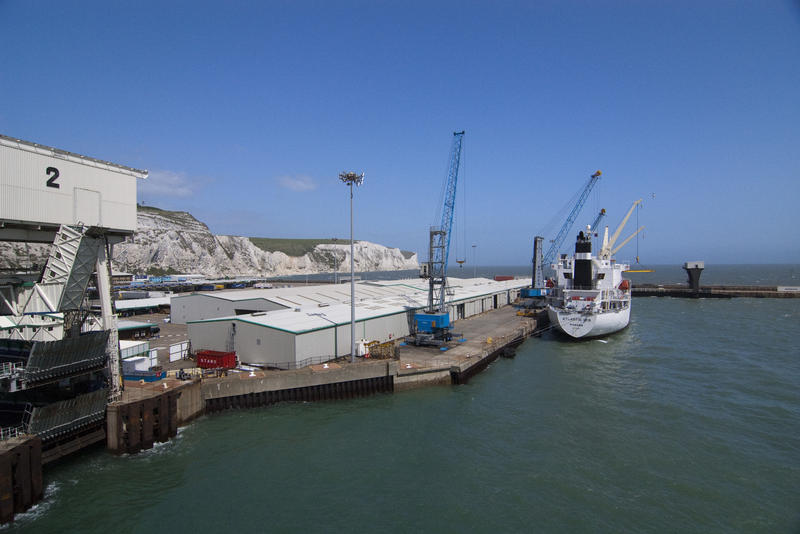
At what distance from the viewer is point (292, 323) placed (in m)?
30.8

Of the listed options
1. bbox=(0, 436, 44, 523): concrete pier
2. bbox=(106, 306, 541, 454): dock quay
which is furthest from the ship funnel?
bbox=(0, 436, 44, 523): concrete pier

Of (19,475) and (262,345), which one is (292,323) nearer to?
(262,345)

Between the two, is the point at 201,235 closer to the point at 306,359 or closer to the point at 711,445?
the point at 306,359

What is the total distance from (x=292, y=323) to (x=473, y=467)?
17454mm

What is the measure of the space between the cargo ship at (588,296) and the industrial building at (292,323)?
1327cm

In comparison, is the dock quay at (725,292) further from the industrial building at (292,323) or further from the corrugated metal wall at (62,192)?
the corrugated metal wall at (62,192)

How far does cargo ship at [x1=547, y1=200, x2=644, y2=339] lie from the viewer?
1849 inches

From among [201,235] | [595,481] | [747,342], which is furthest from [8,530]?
[201,235]

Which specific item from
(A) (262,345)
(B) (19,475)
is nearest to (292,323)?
(A) (262,345)

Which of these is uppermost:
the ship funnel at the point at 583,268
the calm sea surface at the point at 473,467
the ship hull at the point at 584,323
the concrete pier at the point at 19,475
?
the ship funnel at the point at 583,268

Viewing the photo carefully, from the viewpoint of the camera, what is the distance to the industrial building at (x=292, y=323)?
2898 centimetres

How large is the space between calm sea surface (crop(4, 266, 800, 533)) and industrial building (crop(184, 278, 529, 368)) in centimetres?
476

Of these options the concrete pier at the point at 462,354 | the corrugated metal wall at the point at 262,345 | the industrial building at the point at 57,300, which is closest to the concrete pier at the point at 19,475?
the industrial building at the point at 57,300

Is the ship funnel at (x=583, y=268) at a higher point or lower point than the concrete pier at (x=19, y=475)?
higher
